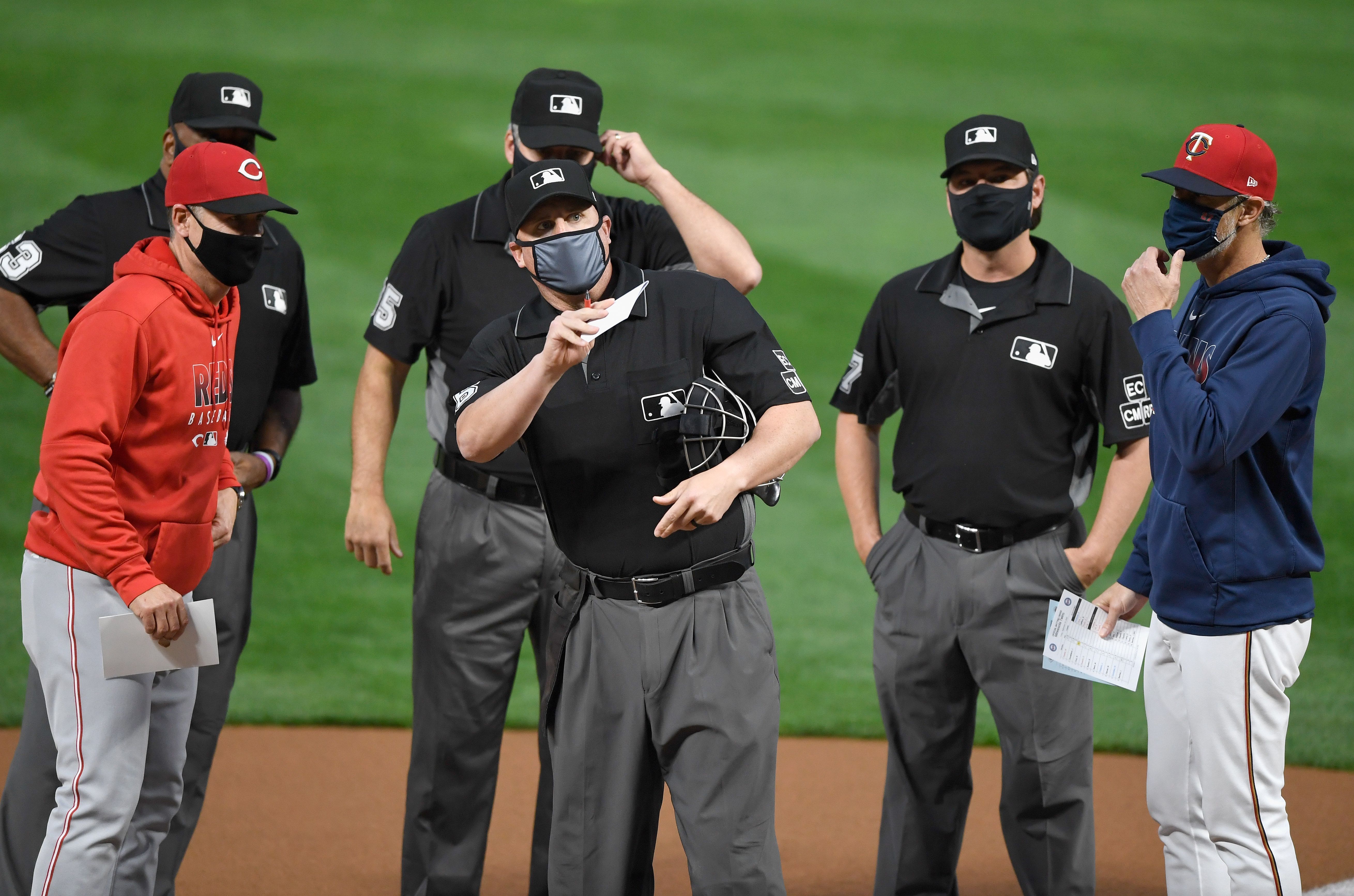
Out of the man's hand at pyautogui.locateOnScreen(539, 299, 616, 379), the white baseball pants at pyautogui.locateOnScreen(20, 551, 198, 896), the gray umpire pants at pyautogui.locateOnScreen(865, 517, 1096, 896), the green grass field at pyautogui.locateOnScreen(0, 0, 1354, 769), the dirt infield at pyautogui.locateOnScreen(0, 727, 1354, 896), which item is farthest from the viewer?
the green grass field at pyautogui.locateOnScreen(0, 0, 1354, 769)

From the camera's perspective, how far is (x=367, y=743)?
5.80 m

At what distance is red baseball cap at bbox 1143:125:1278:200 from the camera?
304 cm

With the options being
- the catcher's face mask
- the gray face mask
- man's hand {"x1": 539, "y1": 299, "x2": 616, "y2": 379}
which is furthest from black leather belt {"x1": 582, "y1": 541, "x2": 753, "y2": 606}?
the gray face mask

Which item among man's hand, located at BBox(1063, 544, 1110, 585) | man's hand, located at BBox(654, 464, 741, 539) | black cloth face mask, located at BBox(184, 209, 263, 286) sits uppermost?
black cloth face mask, located at BBox(184, 209, 263, 286)

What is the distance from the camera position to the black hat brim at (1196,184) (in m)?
3.03

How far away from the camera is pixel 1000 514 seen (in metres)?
3.61

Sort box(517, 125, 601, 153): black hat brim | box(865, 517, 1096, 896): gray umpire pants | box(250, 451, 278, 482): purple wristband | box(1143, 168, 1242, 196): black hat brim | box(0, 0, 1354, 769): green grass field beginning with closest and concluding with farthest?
box(1143, 168, 1242, 196): black hat brim
box(865, 517, 1096, 896): gray umpire pants
box(517, 125, 601, 153): black hat brim
box(250, 451, 278, 482): purple wristband
box(0, 0, 1354, 769): green grass field

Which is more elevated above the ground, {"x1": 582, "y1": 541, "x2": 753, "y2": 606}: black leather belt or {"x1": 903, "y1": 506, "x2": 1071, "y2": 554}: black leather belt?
{"x1": 903, "y1": 506, "x2": 1071, "y2": 554}: black leather belt

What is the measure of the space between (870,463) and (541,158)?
131 cm

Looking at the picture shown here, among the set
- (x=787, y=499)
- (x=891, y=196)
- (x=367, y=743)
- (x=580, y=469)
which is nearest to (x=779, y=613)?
(x=787, y=499)

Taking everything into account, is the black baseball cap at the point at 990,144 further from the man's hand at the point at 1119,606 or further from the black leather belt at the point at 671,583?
the black leather belt at the point at 671,583

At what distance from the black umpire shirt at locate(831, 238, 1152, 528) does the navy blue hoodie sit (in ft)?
1.57

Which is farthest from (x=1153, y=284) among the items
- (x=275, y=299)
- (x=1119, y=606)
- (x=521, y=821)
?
(x=521, y=821)

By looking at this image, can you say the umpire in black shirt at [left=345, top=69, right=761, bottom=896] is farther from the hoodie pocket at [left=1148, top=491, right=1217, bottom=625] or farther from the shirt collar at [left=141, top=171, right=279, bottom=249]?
the hoodie pocket at [left=1148, top=491, right=1217, bottom=625]
